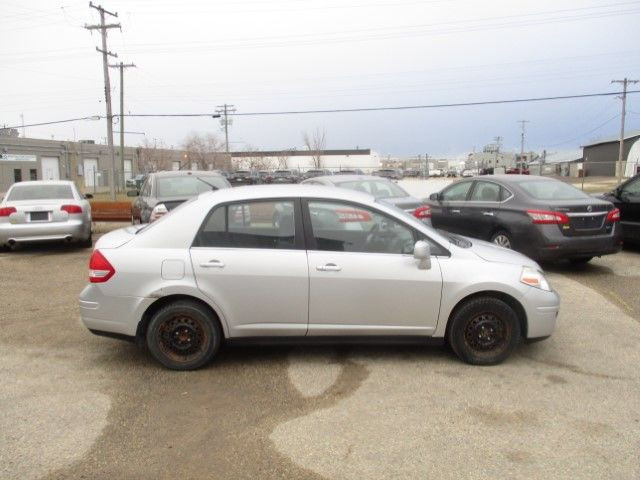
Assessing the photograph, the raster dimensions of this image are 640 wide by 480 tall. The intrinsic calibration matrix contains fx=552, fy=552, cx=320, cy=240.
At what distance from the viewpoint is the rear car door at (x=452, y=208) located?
383 inches

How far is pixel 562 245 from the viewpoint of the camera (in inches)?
313

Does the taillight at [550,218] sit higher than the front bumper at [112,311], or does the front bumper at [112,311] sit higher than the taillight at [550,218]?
the taillight at [550,218]

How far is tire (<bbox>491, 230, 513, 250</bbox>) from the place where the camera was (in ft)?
28.0

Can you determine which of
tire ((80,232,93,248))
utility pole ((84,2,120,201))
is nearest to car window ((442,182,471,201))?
tire ((80,232,93,248))

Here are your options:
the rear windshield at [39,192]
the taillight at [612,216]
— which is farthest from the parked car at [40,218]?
the taillight at [612,216]

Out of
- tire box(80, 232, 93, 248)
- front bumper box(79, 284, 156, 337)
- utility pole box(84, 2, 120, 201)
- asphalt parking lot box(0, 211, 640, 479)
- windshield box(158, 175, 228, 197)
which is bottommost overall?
asphalt parking lot box(0, 211, 640, 479)

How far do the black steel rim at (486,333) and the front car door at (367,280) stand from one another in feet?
1.12

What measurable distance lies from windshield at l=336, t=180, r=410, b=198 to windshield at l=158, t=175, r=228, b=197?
2.46m

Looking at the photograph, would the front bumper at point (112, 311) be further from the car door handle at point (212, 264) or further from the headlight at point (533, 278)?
the headlight at point (533, 278)

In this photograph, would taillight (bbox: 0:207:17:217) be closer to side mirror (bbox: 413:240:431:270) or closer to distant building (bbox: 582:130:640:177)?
side mirror (bbox: 413:240:431:270)

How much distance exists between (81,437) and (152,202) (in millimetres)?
6577

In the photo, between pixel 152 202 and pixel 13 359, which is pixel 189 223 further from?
pixel 152 202

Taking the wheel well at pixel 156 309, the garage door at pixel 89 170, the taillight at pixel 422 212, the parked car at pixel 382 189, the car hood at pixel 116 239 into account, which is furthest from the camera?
the garage door at pixel 89 170

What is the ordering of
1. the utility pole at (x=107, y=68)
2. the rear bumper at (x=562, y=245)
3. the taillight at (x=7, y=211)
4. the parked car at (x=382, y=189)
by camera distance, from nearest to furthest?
1. the rear bumper at (x=562, y=245)
2. the parked car at (x=382, y=189)
3. the taillight at (x=7, y=211)
4. the utility pole at (x=107, y=68)
